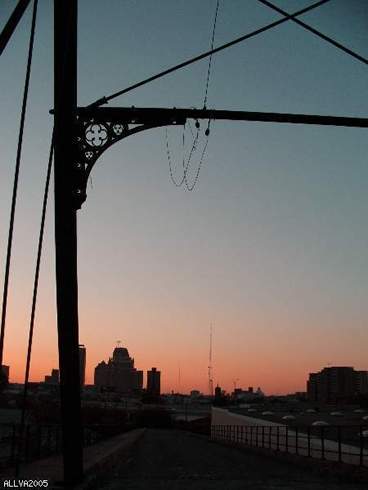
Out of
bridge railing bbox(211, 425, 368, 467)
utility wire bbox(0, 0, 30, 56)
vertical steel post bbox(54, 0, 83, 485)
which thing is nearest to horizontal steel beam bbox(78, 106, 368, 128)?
vertical steel post bbox(54, 0, 83, 485)

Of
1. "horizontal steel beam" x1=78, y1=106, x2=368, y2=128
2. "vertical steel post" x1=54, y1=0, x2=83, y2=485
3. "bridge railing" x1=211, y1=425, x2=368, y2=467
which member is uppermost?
"horizontal steel beam" x1=78, y1=106, x2=368, y2=128

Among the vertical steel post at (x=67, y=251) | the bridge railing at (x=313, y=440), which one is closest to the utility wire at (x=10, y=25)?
the vertical steel post at (x=67, y=251)

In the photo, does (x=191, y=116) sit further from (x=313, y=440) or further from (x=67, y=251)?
(x=313, y=440)

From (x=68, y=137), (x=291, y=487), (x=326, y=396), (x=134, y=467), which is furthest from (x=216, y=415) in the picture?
(x=326, y=396)

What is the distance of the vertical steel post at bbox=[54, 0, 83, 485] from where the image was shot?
984cm

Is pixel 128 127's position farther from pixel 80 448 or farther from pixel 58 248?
pixel 80 448

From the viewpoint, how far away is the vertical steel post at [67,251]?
984 centimetres

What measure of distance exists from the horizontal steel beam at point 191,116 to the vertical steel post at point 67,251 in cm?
50

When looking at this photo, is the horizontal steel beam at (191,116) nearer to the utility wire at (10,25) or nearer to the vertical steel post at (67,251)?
the vertical steel post at (67,251)

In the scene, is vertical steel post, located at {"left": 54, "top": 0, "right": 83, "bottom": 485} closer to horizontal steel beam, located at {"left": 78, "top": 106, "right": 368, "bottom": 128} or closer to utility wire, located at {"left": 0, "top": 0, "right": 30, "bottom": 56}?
horizontal steel beam, located at {"left": 78, "top": 106, "right": 368, "bottom": 128}

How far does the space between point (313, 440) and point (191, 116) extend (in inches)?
803

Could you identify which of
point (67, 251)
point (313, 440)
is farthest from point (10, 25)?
point (313, 440)

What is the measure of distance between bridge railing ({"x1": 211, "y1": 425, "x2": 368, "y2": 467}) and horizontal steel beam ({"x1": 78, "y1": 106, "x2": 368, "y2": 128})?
9930 mm

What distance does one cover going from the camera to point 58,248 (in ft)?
34.2
